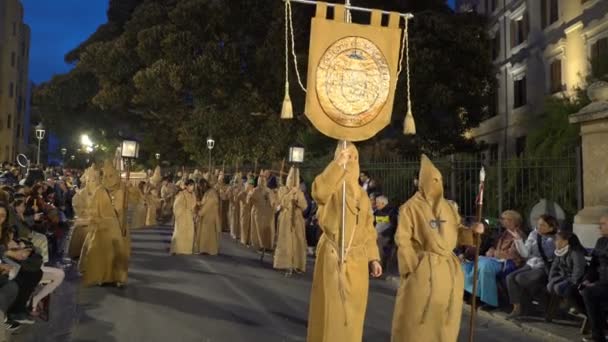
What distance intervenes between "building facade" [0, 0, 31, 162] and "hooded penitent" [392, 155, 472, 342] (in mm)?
46349

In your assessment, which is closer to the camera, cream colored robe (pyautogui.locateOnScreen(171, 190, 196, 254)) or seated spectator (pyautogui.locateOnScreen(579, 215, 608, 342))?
seated spectator (pyautogui.locateOnScreen(579, 215, 608, 342))

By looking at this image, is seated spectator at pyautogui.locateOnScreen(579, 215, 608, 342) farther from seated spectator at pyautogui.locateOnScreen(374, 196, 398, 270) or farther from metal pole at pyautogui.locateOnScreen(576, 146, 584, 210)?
seated spectator at pyautogui.locateOnScreen(374, 196, 398, 270)

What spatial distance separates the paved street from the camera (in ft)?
21.7

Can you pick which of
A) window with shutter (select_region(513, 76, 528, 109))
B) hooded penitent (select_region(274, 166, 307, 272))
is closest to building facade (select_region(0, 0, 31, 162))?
window with shutter (select_region(513, 76, 528, 109))

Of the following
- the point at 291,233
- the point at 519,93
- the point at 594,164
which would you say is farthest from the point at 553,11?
the point at 291,233

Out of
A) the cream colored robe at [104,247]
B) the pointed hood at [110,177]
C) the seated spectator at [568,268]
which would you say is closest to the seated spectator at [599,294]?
the seated spectator at [568,268]

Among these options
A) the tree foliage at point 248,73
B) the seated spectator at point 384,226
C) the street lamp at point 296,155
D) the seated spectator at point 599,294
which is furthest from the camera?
the tree foliage at point 248,73

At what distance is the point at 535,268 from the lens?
750cm

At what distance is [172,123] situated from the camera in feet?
90.8

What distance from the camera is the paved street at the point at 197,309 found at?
6602mm

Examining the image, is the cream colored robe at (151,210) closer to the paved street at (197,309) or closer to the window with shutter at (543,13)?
the paved street at (197,309)

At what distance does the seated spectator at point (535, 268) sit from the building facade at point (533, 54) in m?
13.3

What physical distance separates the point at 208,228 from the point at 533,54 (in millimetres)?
17961

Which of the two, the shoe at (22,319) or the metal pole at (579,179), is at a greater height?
Answer: the metal pole at (579,179)
